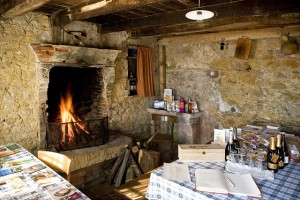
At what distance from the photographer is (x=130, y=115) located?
532 centimetres

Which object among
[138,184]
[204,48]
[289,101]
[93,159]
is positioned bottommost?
[138,184]

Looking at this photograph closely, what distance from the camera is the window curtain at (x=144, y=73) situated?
528 centimetres

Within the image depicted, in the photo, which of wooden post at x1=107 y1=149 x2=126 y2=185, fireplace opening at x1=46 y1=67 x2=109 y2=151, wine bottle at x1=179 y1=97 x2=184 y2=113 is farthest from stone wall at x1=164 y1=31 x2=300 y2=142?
wooden post at x1=107 y1=149 x2=126 y2=185

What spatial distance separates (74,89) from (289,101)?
3999 millimetres

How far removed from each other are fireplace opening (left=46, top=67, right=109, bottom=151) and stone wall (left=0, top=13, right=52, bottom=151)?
616 mm

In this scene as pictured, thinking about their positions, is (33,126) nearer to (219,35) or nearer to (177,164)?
A: (177,164)

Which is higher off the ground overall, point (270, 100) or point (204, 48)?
point (204, 48)

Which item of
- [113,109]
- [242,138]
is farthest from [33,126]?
[242,138]

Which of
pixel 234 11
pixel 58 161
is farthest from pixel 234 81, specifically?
pixel 58 161

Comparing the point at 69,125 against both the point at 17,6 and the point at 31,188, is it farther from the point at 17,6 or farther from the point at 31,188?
the point at 31,188

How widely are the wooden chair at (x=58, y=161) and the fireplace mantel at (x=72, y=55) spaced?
5.52 ft

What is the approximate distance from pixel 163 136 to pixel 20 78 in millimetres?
2817

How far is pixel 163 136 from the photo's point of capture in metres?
4.97

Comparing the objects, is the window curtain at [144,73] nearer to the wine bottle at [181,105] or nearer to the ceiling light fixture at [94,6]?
the wine bottle at [181,105]
